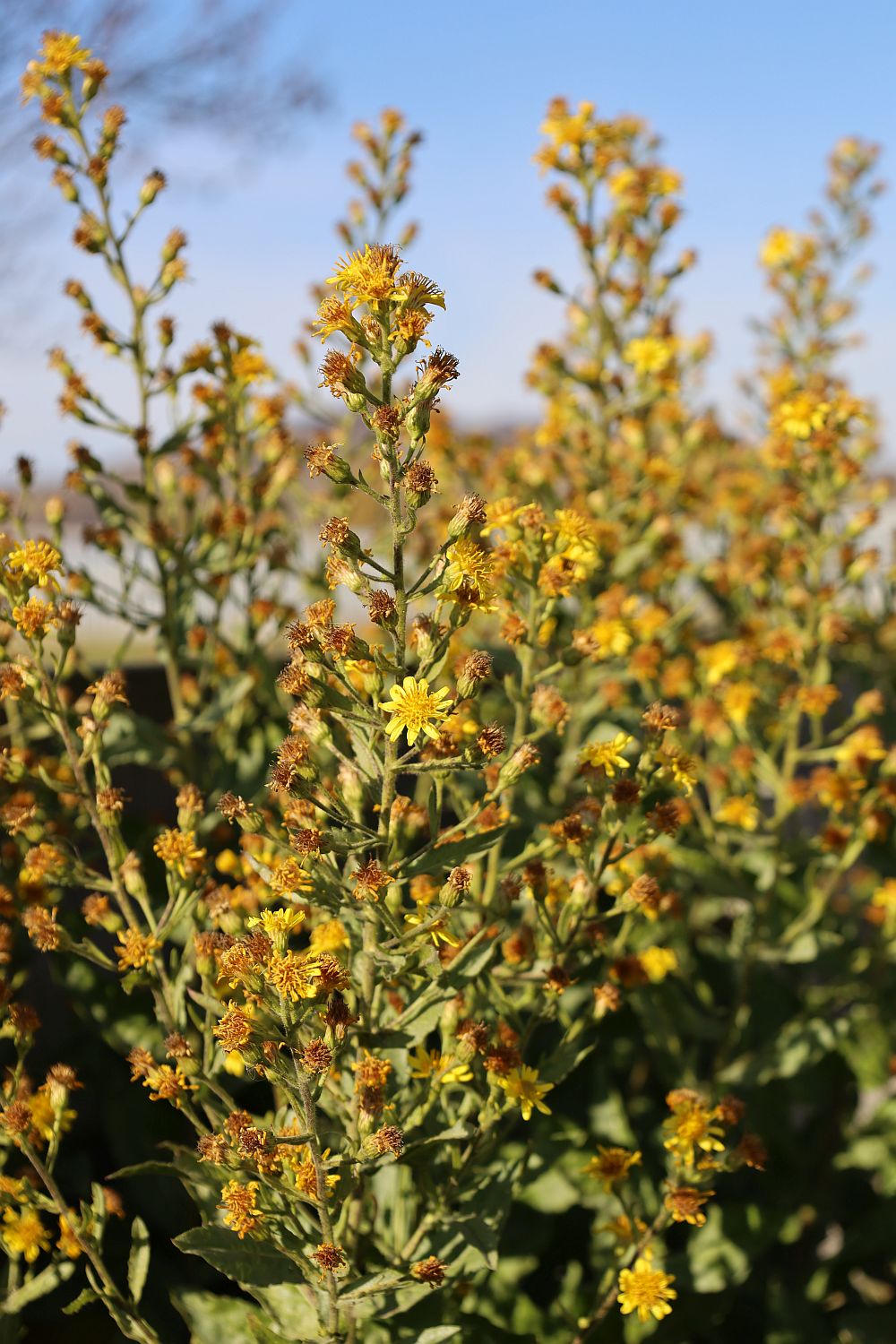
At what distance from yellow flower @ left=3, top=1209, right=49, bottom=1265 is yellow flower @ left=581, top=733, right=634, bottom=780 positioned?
1.10 metres

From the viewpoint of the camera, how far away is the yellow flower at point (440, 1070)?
1654 mm

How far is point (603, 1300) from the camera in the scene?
76.3 inches

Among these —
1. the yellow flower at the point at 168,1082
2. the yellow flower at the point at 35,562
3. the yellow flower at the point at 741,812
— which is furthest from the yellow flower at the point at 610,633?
the yellow flower at the point at 168,1082

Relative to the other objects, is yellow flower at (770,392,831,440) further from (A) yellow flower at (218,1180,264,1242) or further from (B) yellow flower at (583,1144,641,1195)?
(A) yellow flower at (218,1180,264,1242)

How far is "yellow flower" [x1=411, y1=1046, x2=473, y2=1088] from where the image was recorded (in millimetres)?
1654

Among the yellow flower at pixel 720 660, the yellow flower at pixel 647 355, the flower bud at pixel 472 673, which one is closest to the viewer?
the flower bud at pixel 472 673

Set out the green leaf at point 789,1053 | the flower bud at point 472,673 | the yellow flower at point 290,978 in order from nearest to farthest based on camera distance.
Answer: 1. the yellow flower at point 290,978
2. the flower bud at point 472,673
3. the green leaf at point 789,1053

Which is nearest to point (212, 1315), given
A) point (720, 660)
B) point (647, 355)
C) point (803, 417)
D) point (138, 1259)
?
point (138, 1259)

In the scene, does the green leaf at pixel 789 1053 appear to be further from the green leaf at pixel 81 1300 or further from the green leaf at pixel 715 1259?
the green leaf at pixel 81 1300

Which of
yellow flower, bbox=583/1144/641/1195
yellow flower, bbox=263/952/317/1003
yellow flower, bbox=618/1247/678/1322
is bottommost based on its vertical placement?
yellow flower, bbox=618/1247/678/1322

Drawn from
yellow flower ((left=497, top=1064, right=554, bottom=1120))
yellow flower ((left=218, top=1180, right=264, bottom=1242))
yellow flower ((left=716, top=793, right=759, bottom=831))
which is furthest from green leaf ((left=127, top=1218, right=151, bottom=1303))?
yellow flower ((left=716, top=793, right=759, bottom=831))

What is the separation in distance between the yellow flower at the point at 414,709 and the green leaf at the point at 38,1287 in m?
1.07

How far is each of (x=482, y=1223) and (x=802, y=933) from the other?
145 centimetres

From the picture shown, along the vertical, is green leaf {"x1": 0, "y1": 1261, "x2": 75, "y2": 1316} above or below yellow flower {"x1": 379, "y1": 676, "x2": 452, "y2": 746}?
below
